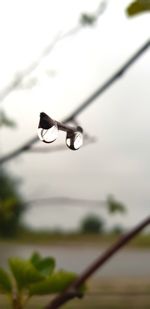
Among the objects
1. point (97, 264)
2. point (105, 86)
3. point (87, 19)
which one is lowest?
point (97, 264)

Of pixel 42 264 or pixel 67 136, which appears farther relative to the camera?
pixel 42 264

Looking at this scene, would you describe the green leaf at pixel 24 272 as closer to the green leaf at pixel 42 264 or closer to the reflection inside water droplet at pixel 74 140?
the green leaf at pixel 42 264

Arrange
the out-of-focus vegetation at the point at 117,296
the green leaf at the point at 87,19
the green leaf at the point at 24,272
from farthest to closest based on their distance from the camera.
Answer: the out-of-focus vegetation at the point at 117,296, the green leaf at the point at 87,19, the green leaf at the point at 24,272

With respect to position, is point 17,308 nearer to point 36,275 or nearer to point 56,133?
point 36,275

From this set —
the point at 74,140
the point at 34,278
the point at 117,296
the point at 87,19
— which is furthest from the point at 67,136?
the point at 117,296

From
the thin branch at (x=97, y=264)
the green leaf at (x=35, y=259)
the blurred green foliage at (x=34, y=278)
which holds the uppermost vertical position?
the green leaf at (x=35, y=259)

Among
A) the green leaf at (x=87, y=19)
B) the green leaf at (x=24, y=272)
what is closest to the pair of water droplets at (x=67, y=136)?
the green leaf at (x=24, y=272)

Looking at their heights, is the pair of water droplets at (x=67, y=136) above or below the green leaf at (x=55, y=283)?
above

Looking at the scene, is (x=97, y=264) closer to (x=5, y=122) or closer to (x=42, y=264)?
(x=42, y=264)

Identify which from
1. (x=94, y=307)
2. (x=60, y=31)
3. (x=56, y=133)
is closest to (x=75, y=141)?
(x=56, y=133)
